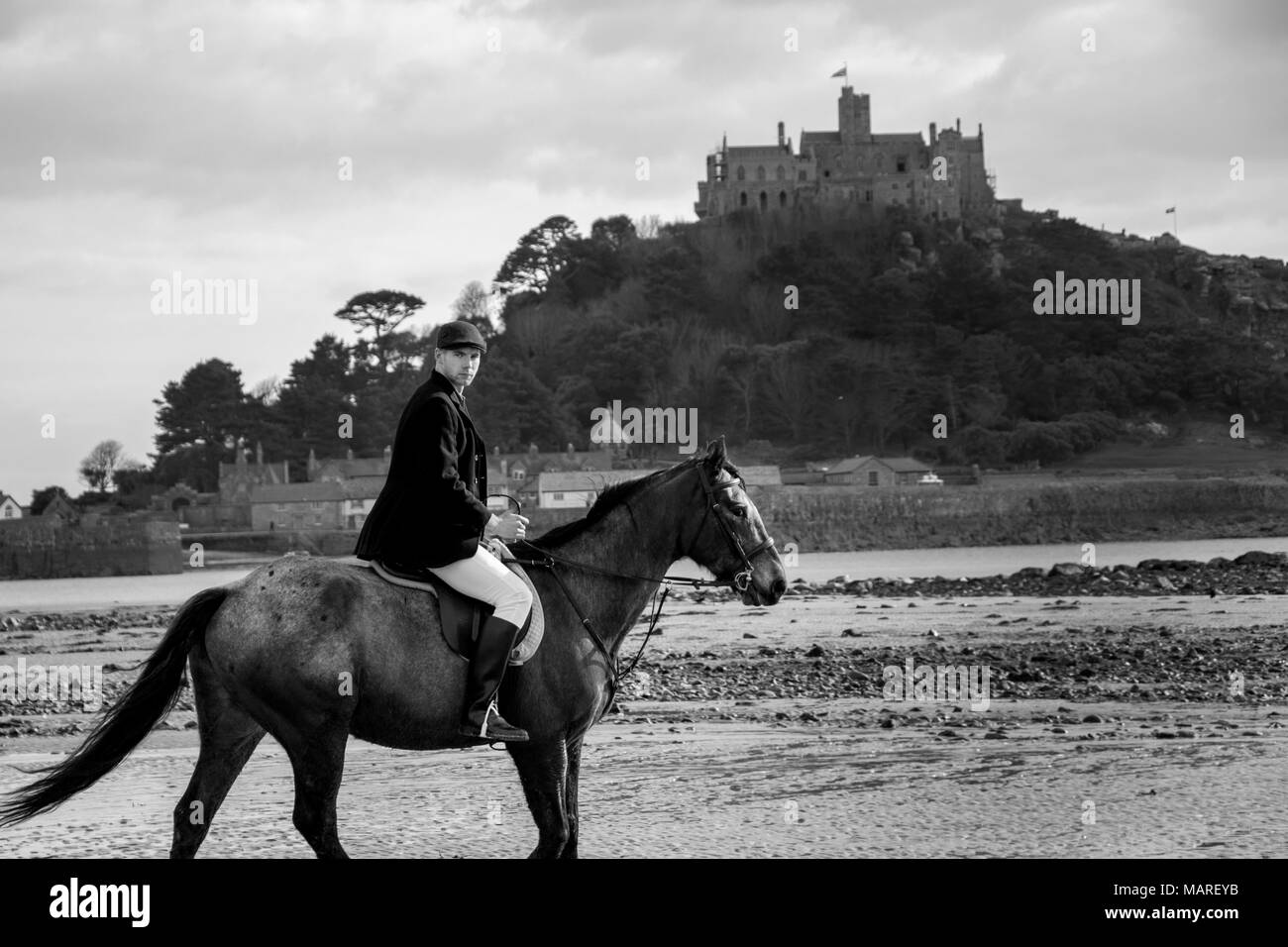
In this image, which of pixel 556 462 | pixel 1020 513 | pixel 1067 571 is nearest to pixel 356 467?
pixel 556 462

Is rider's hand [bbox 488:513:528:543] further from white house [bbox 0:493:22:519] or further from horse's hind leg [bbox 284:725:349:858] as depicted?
white house [bbox 0:493:22:519]

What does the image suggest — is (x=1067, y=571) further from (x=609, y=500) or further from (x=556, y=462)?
(x=556, y=462)

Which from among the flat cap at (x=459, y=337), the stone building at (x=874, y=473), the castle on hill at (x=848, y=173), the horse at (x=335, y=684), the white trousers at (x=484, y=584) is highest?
Result: the castle on hill at (x=848, y=173)

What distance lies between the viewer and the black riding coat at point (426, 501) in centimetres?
706

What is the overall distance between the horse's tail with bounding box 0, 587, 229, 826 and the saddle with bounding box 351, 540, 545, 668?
0.80m

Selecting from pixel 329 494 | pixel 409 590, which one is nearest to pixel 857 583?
pixel 409 590

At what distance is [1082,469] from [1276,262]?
294 ft

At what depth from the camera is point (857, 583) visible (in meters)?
41.0

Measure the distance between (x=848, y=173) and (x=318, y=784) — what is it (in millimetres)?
158016

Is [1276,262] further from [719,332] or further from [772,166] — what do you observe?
[719,332]

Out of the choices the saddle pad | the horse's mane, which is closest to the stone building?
the horse's mane

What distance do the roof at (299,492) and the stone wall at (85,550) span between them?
18070 mm

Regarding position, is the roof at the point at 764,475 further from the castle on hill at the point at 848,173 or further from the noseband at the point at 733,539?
the noseband at the point at 733,539

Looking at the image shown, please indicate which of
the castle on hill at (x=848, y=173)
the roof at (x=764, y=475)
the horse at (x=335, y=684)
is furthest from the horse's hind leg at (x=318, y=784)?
the castle on hill at (x=848, y=173)
